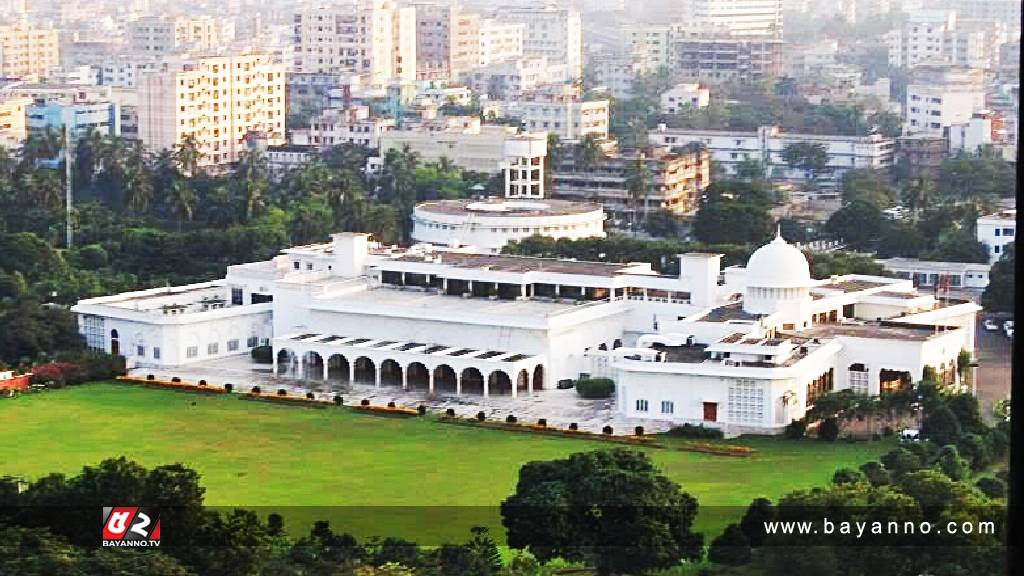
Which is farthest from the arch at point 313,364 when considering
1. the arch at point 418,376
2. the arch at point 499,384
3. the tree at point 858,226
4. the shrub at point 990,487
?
the tree at point 858,226

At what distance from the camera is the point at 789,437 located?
25.1ft

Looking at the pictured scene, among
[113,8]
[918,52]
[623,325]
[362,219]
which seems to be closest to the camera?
[623,325]

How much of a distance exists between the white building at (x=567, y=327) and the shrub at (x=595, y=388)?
0.13 m

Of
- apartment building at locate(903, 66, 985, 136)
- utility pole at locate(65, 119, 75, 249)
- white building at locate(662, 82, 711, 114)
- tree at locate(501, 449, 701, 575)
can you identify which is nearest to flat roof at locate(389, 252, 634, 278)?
utility pole at locate(65, 119, 75, 249)

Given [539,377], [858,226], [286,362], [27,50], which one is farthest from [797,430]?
[27,50]

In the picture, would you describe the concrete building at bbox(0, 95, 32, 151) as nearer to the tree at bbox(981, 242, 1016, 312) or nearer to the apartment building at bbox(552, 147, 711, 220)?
the apartment building at bbox(552, 147, 711, 220)

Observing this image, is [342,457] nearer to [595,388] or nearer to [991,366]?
[595,388]

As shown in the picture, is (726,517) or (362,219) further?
(362,219)

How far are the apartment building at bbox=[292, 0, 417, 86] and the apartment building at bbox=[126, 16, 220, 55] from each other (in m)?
0.97

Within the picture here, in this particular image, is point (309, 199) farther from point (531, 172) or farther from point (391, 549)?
point (391, 549)

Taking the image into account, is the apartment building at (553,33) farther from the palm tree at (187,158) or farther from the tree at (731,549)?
the tree at (731,549)

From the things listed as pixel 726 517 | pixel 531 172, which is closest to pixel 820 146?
pixel 531 172

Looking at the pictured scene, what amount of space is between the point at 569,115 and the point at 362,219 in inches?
206

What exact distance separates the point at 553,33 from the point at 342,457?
14.3 meters
